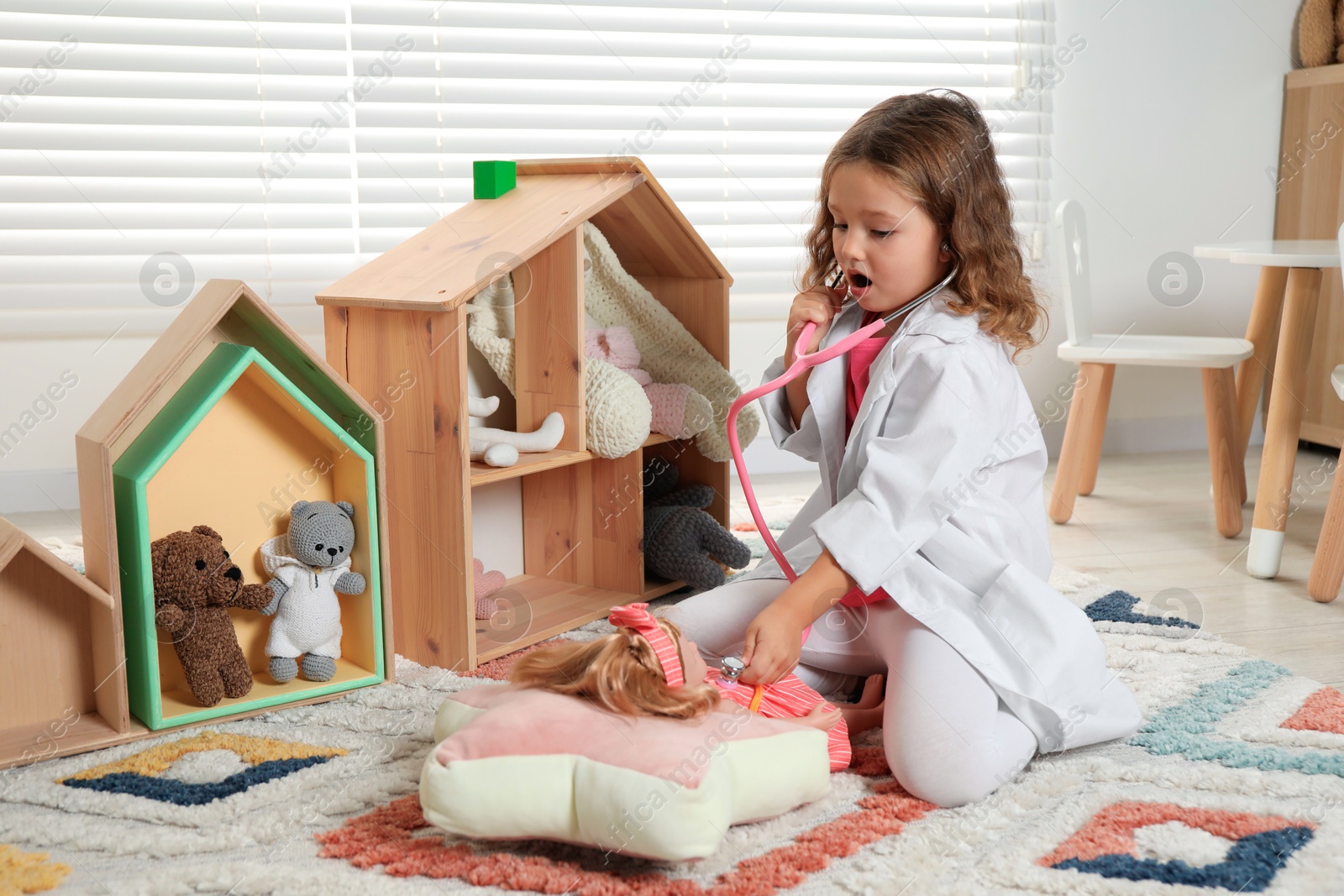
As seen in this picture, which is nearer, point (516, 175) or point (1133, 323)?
point (516, 175)

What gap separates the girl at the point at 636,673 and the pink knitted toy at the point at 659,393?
58 cm

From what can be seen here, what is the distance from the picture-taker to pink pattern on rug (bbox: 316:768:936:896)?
0.82 metres

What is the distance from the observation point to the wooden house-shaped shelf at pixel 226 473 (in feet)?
3.47

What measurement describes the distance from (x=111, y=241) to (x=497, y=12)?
853 mm

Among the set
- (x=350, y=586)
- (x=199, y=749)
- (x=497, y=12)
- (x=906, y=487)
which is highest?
(x=497, y=12)

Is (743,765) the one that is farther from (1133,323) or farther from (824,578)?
(1133,323)

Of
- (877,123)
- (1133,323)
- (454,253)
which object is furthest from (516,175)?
(1133,323)

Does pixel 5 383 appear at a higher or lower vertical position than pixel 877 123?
lower

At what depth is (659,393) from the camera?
1550 mm

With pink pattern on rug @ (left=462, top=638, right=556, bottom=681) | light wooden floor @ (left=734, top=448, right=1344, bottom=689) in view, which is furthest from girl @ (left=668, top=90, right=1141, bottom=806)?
light wooden floor @ (left=734, top=448, right=1344, bottom=689)

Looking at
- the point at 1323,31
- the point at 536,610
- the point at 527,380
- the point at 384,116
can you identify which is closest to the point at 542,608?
the point at 536,610

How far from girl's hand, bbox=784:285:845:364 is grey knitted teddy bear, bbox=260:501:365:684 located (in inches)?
20.3

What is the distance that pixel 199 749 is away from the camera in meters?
1.06

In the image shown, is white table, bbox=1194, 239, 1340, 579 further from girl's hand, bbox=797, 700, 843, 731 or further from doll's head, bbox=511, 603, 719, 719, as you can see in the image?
doll's head, bbox=511, 603, 719, 719
